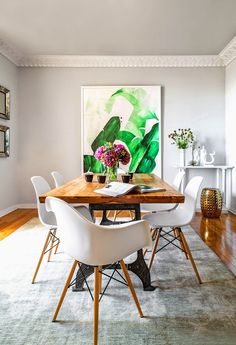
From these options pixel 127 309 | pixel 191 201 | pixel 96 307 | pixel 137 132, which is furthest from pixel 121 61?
pixel 96 307

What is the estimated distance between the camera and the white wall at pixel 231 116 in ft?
16.8

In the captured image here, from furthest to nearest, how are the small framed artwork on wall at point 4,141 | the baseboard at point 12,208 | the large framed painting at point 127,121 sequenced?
1. the large framed painting at point 127,121
2. the baseboard at point 12,208
3. the small framed artwork on wall at point 4,141

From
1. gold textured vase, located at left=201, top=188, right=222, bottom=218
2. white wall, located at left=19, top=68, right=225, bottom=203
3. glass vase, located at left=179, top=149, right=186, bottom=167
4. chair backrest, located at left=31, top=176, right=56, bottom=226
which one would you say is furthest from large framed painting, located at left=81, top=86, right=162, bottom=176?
chair backrest, located at left=31, top=176, right=56, bottom=226

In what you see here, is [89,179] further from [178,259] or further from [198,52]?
[198,52]

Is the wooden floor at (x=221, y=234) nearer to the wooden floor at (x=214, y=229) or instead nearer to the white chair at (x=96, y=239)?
the wooden floor at (x=214, y=229)

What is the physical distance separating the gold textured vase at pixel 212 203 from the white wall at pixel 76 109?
896mm

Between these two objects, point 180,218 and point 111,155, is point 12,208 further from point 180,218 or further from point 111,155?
point 180,218

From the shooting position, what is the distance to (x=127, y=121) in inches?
219

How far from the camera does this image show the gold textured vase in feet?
16.0

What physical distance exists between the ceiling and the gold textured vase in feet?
7.66

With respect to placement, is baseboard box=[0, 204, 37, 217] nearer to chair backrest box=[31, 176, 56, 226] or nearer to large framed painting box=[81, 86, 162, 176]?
large framed painting box=[81, 86, 162, 176]

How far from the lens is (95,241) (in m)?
1.53

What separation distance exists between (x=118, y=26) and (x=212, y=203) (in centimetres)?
293

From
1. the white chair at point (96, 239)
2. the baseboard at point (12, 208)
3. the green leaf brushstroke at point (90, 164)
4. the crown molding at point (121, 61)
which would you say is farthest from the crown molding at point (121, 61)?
the white chair at point (96, 239)
